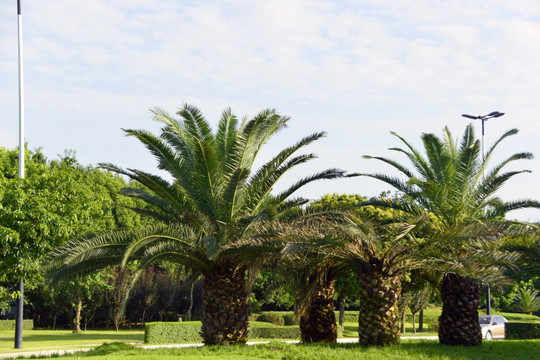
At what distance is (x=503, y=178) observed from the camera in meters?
18.6

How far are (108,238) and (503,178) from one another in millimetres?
12012

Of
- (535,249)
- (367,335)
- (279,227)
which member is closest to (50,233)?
(279,227)

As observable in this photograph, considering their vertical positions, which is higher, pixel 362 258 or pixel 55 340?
pixel 362 258

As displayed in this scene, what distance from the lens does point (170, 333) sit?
1120 inches

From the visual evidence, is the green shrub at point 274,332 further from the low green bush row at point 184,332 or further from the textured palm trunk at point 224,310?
the textured palm trunk at point 224,310

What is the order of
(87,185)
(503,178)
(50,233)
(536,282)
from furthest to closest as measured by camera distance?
(536,282) → (87,185) → (50,233) → (503,178)

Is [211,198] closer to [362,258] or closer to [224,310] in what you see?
[224,310]

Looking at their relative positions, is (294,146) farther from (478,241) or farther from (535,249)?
(535,249)

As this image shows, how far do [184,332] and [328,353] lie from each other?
51.3 ft

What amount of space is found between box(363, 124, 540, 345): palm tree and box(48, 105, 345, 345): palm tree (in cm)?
309

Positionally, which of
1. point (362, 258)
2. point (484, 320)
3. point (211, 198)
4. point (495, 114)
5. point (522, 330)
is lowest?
point (522, 330)

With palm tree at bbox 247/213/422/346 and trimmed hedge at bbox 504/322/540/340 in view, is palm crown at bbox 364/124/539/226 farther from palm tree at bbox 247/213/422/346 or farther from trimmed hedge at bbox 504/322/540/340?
trimmed hedge at bbox 504/322/540/340

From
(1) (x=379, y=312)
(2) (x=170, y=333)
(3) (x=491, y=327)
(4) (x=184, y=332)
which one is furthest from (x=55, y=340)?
(3) (x=491, y=327)

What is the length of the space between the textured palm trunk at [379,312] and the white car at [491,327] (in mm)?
13893
